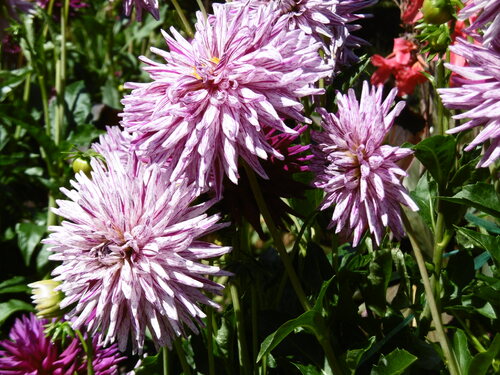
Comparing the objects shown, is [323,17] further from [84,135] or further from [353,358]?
[84,135]

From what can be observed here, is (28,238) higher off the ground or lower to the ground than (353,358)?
higher

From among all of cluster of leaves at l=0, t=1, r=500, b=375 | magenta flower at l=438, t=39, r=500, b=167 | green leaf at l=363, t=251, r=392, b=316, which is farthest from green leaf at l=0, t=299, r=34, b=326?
magenta flower at l=438, t=39, r=500, b=167

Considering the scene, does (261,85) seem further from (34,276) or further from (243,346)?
(34,276)

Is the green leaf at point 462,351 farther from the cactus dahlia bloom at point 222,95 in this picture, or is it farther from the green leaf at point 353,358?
the cactus dahlia bloom at point 222,95

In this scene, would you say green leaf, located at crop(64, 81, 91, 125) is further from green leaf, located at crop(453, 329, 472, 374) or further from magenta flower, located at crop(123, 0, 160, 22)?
green leaf, located at crop(453, 329, 472, 374)

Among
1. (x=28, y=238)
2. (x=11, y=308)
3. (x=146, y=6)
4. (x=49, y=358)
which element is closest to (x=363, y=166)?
(x=146, y=6)
